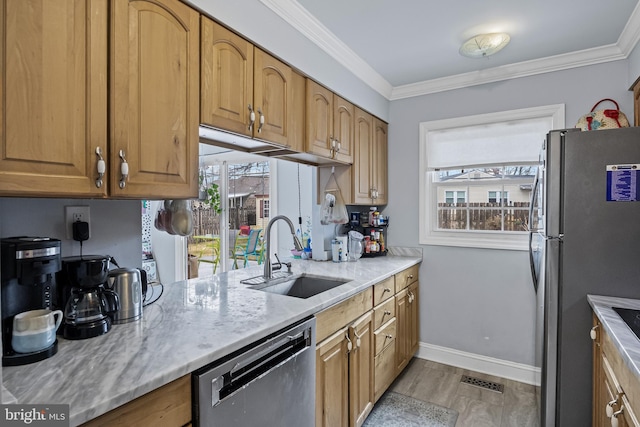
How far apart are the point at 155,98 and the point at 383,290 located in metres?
1.72

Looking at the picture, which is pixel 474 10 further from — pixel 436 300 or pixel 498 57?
pixel 436 300

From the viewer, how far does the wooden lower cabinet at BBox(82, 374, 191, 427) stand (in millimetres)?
823

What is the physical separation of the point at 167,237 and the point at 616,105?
425 cm

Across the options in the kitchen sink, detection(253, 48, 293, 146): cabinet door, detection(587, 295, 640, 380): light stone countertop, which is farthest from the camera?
the kitchen sink

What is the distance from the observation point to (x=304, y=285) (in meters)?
2.23

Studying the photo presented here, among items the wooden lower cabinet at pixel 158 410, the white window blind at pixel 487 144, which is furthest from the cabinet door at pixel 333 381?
the white window blind at pixel 487 144

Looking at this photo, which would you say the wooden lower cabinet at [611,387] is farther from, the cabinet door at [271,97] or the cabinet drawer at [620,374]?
the cabinet door at [271,97]

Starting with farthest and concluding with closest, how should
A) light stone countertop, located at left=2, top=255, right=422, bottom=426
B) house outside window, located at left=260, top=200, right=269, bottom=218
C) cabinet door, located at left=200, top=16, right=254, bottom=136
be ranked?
house outside window, located at left=260, top=200, right=269, bottom=218 → cabinet door, located at left=200, top=16, right=254, bottom=136 → light stone countertop, located at left=2, top=255, right=422, bottom=426

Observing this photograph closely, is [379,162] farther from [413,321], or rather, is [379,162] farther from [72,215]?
[72,215]

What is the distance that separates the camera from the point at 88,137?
1.05 m

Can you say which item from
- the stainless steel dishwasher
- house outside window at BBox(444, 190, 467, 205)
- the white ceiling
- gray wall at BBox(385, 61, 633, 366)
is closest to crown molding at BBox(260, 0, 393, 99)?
the white ceiling

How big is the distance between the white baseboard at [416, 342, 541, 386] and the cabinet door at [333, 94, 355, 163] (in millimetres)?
1835

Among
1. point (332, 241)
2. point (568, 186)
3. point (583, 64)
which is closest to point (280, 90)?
point (332, 241)

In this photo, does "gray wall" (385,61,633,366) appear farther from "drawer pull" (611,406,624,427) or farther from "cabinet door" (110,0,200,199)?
"cabinet door" (110,0,200,199)
